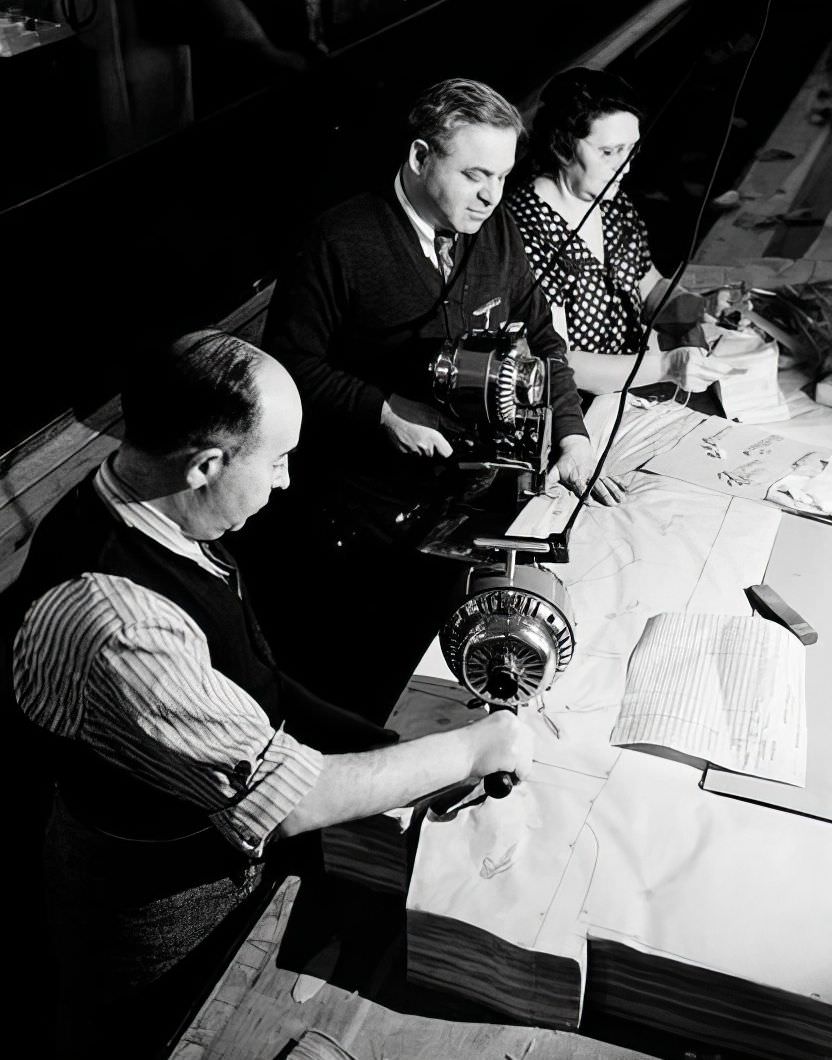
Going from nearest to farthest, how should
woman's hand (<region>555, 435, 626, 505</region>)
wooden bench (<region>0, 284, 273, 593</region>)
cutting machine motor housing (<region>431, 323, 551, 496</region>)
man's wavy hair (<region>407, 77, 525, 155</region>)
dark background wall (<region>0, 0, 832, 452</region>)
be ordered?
cutting machine motor housing (<region>431, 323, 551, 496</region>)
man's wavy hair (<region>407, 77, 525, 155</region>)
woman's hand (<region>555, 435, 626, 505</region>)
wooden bench (<region>0, 284, 273, 593</region>)
dark background wall (<region>0, 0, 832, 452</region>)

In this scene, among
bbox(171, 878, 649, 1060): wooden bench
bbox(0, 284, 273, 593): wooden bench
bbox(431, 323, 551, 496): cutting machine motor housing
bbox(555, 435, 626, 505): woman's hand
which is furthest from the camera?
bbox(0, 284, 273, 593): wooden bench

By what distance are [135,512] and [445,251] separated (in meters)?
1.14

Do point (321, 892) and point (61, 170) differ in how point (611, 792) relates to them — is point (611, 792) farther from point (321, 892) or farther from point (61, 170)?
point (61, 170)

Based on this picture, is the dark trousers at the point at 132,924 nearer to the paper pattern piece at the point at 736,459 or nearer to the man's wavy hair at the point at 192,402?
the man's wavy hair at the point at 192,402

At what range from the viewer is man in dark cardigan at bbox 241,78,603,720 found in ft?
6.49

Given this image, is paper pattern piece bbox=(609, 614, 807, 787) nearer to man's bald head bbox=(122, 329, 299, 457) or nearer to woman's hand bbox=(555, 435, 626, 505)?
woman's hand bbox=(555, 435, 626, 505)

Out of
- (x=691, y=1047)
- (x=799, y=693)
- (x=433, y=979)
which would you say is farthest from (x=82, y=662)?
(x=799, y=693)

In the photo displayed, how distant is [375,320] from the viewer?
2062 mm

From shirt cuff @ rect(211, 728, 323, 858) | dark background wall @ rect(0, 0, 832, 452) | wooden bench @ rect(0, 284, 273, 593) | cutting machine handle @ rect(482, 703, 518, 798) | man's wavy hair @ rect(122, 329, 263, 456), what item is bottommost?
wooden bench @ rect(0, 284, 273, 593)

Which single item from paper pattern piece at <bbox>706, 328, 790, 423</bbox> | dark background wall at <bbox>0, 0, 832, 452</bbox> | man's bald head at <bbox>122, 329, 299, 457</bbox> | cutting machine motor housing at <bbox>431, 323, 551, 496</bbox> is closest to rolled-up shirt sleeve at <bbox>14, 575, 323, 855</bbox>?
man's bald head at <bbox>122, 329, 299, 457</bbox>

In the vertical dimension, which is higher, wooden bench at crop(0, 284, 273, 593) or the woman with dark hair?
the woman with dark hair

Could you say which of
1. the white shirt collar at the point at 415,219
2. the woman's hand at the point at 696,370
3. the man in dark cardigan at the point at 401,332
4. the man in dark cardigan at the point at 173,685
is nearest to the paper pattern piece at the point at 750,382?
the woman's hand at the point at 696,370

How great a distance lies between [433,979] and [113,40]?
134 inches

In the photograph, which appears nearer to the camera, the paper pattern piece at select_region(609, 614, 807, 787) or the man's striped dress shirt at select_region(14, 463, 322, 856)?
the man's striped dress shirt at select_region(14, 463, 322, 856)
